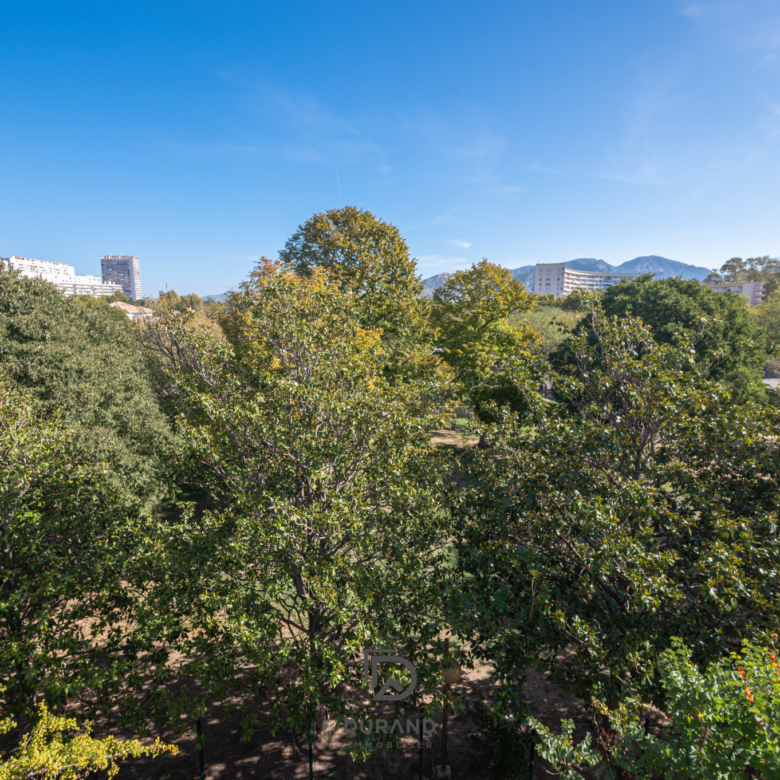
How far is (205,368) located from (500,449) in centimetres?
638

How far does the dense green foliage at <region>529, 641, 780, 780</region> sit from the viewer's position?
385cm

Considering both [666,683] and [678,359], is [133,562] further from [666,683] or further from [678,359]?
[678,359]

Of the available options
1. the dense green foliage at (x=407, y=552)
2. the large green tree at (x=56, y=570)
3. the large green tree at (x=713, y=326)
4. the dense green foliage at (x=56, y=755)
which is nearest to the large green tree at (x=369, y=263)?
the large green tree at (x=713, y=326)

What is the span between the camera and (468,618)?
251 inches

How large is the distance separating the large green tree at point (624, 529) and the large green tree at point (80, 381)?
379 inches

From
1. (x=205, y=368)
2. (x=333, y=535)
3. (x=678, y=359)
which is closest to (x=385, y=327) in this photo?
(x=205, y=368)

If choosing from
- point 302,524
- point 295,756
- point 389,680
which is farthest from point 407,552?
point 295,756

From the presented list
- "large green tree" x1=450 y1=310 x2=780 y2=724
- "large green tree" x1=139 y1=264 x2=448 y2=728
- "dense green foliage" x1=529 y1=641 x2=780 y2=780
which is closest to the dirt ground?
"large green tree" x1=139 y1=264 x2=448 y2=728

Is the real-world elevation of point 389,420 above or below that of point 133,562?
above

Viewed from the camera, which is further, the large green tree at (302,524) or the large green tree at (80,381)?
the large green tree at (80,381)

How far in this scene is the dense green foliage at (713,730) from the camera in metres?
3.85

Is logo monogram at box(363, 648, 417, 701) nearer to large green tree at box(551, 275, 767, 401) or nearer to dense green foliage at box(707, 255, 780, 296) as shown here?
large green tree at box(551, 275, 767, 401)

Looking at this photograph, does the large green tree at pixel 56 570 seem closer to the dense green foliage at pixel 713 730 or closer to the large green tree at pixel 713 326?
the dense green foliage at pixel 713 730

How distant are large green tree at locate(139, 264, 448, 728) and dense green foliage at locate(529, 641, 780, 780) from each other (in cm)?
252
